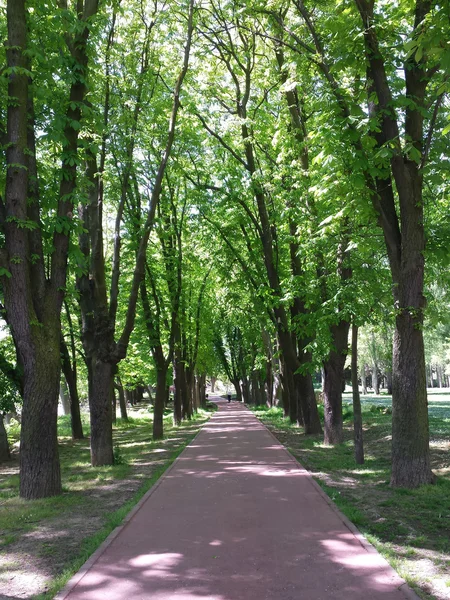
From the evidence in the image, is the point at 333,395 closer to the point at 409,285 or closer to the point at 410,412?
the point at 410,412

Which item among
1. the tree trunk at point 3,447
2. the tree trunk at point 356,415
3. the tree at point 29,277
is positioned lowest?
the tree trunk at point 3,447

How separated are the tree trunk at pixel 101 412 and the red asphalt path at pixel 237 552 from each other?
3172 mm

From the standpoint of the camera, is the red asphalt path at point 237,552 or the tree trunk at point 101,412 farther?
the tree trunk at point 101,412

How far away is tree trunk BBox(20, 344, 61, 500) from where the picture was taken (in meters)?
8.05

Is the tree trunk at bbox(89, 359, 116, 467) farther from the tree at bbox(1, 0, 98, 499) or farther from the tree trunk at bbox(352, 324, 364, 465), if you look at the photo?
the tree trunk at bbox(352, 324, 364, 465)

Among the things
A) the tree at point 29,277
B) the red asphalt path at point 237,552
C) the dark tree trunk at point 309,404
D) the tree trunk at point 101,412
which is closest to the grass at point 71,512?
the red asphalt path at point 237,552

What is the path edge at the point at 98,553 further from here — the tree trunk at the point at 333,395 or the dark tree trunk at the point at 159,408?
the dark tree trunk at the point at 159,408

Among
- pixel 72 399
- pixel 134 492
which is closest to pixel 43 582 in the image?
pixel 134 492

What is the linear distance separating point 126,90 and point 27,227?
5551mm

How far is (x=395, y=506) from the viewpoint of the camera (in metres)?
7.09

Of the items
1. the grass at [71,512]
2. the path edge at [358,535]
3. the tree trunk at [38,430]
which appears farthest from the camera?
the tree trunk at [38,430]

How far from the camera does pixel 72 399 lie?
21.0 metres

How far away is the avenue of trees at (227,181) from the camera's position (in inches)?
314

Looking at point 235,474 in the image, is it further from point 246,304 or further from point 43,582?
point 246,304
